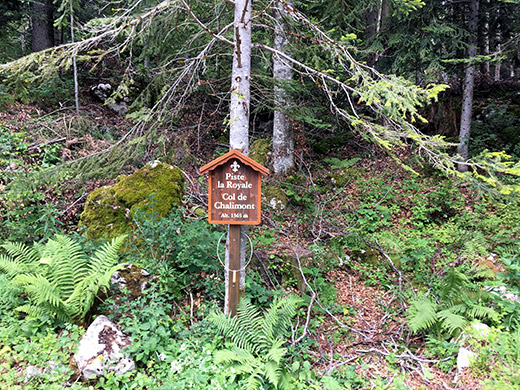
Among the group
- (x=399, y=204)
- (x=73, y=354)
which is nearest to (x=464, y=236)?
(x=399, y=204)

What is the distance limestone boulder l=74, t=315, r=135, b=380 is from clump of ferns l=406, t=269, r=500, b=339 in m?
3.74

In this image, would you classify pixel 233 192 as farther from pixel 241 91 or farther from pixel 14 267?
pixel 14 267

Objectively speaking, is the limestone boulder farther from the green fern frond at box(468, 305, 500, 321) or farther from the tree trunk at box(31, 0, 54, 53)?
the tree trunk at box(31, 0, 54, 53)

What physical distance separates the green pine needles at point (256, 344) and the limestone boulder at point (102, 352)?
3.44ft

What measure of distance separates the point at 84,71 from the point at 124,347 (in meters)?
12.3

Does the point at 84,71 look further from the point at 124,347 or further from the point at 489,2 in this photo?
the point at 489,2

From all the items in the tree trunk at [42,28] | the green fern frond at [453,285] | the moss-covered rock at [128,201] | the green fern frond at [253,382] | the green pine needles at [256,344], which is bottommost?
the green fern frond at [253,382]

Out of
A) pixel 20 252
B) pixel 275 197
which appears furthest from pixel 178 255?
pixel 275 197

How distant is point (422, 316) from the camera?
418 cm

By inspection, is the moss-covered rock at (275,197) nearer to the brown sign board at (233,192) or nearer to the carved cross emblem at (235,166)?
the brown sign board at (233,192)

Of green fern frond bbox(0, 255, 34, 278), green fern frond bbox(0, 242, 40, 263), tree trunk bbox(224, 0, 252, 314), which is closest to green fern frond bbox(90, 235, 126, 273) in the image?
green fern frond bbox(0, 255, 34, 278)

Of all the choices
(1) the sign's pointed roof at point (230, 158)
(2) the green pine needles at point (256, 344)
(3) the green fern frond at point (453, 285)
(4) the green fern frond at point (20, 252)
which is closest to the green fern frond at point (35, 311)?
(4) the green fern frond at point (20, 252)

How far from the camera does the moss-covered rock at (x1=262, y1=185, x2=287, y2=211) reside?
749 cm

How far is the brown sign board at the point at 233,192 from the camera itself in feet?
12.8
